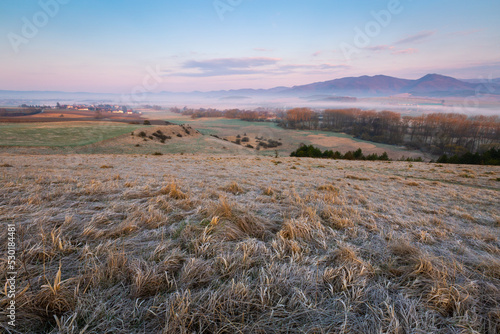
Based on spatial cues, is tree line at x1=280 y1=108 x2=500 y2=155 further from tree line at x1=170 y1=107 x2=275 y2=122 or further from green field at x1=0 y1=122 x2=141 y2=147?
green field at x1=0 y1=122 x2=141 y2=147

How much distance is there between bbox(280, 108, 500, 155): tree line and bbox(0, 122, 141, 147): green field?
8500 cm

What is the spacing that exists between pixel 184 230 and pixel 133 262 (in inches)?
32.3

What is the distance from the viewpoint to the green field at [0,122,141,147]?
2898cm

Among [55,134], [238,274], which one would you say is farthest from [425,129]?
[55,134]

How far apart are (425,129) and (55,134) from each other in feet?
362

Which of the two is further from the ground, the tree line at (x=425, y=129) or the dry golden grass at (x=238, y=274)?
the dry golden grass at (x=238, y=274)

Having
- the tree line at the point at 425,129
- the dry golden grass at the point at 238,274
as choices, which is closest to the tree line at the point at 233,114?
the tree line at the point at 425,129

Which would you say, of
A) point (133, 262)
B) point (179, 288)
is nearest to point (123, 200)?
point (133, 262)

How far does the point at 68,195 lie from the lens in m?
3.98

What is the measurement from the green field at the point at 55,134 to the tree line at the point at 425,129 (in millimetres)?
85003

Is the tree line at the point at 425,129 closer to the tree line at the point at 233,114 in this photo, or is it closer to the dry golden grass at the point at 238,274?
the tree line at the point at 233,114

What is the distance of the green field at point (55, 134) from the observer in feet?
95.1

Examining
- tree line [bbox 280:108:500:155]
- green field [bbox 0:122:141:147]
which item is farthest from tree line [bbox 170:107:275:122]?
green field [bbox 0:122:141:147]

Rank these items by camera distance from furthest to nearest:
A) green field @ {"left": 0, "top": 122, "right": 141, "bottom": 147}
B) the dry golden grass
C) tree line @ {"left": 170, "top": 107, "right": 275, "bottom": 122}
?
tree line @ {"left": 170, "top": 107, "right": 275, "bottom": 122}
green field @ {"left": 0, "top": 122, "right": 141, "bottom": 147}
the dry golden grass
